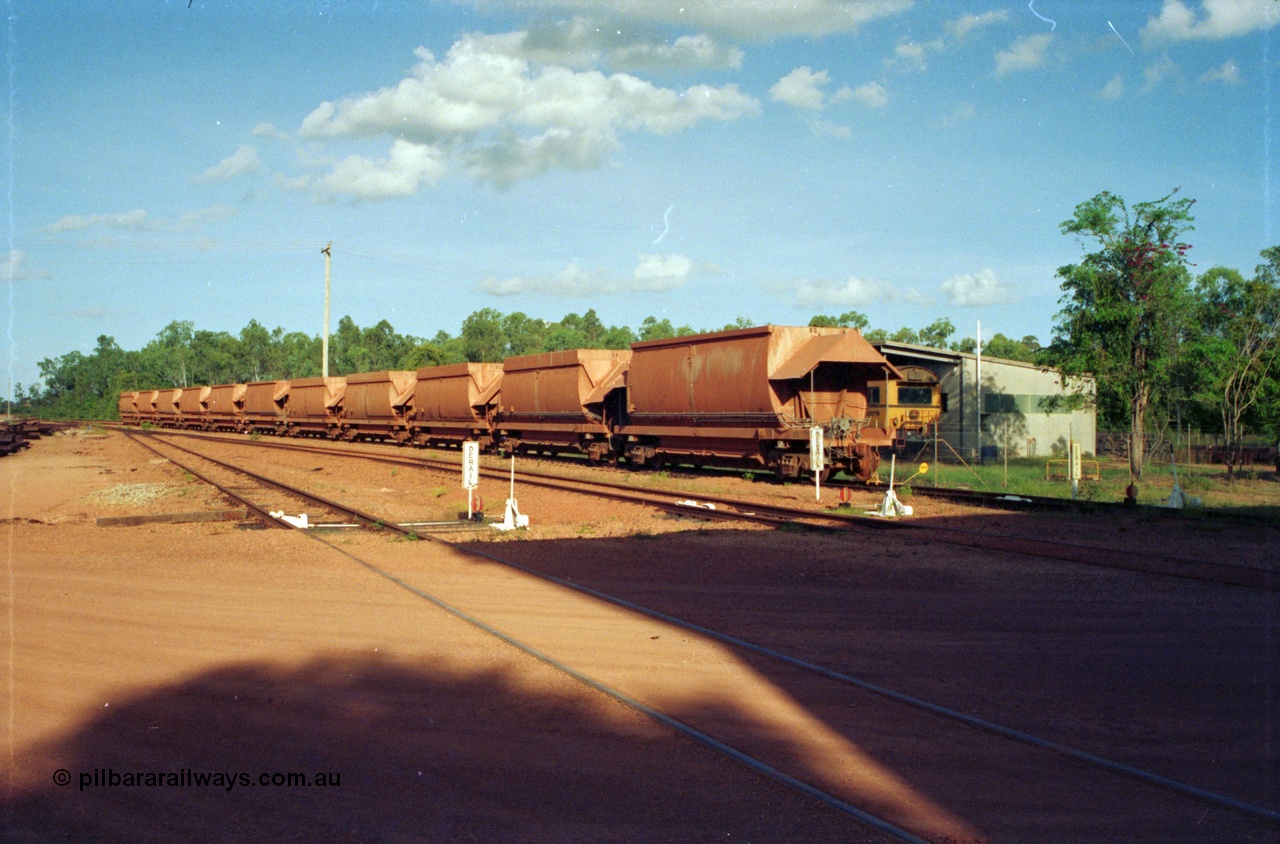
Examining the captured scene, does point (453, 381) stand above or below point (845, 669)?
above

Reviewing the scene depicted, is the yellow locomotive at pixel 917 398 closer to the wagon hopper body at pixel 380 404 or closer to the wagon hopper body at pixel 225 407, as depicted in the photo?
the wagon hopper body at pixel 380 404

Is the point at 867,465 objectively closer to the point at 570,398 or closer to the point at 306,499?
the point at 570,398

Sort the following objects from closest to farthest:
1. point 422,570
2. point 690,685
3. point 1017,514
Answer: point 690,685 < point 422,570 < point 1017,514

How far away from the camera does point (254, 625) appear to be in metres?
7.89

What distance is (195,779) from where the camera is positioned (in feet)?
15.2

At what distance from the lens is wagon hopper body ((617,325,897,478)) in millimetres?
20844

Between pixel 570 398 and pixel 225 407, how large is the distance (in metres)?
40.9

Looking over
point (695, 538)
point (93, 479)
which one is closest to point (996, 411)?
point (695, 538)

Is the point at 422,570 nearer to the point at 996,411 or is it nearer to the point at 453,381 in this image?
the point at 453,381

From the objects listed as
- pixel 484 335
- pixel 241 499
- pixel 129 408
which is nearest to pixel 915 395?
pixel 241 499

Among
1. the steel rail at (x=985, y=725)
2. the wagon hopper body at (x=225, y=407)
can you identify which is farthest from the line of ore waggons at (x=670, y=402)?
the wagon hopper body at (x=225, y=407)

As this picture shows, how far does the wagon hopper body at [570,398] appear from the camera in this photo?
28.2 metres

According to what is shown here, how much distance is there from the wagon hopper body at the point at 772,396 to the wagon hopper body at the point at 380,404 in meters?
19.0

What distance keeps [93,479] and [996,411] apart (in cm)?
3346
